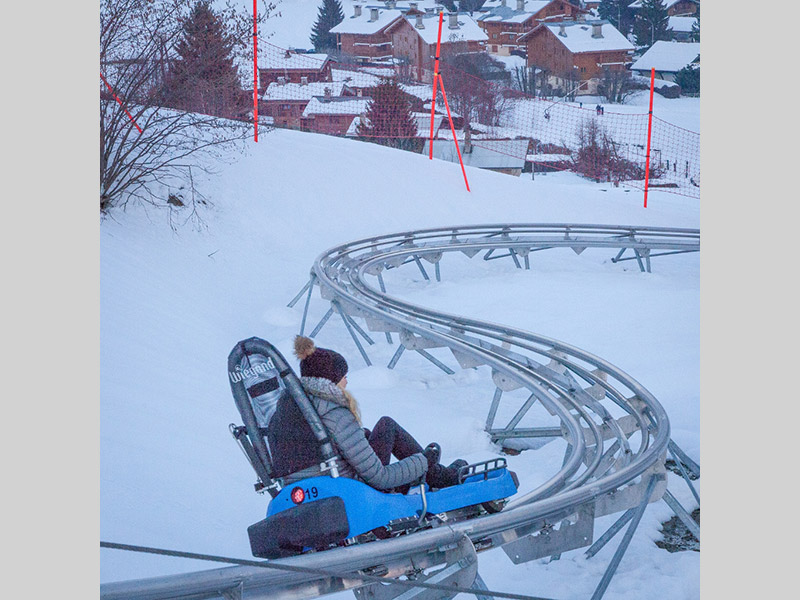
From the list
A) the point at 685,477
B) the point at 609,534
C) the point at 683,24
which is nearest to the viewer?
the point at 609,534

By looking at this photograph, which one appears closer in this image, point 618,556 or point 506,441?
point 618,556

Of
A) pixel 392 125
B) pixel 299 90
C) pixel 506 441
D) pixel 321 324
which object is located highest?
pixel 299 90

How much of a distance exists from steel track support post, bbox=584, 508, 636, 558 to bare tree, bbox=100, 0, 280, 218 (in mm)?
3327

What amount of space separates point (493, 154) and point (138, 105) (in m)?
4.05

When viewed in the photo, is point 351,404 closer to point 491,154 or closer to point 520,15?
point 520,15

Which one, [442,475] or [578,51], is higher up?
[578,51]

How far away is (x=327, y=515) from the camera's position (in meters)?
2.21

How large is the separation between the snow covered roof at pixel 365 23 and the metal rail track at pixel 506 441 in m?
1.48

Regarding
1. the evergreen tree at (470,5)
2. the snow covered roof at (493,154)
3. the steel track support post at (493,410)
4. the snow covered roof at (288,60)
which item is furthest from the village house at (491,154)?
the steel track support post at (493,410)

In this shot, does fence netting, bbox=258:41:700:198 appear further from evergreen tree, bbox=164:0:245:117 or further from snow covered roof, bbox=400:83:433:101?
evergreen tree, bbox=164:0:245:117

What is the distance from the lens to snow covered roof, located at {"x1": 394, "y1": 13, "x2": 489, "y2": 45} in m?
5.34

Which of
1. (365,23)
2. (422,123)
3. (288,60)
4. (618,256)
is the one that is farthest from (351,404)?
(422,123)

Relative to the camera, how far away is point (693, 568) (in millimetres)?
2881

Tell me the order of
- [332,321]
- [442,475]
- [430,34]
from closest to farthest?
[442,475]
[430,34]
[332,321]
